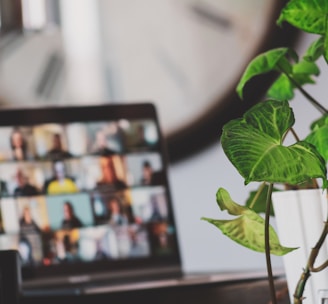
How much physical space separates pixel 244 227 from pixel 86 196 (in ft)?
1.63

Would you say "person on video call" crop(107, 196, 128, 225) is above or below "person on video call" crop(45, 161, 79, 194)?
below

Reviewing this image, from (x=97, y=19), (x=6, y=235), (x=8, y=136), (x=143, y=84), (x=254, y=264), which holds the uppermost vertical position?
(x=97, y=19)

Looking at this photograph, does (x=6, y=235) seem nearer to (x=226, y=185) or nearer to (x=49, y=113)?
(x=49, y=113)

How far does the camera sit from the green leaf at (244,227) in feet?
2.02

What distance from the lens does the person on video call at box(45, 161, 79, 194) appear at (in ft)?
3.56

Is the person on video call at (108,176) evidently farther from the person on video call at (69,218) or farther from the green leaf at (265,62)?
the green leaf at (265,62)

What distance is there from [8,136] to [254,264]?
53 centimetres

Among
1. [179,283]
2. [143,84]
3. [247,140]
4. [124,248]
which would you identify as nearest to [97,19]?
[143,84]

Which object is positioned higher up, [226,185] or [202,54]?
[202,54]

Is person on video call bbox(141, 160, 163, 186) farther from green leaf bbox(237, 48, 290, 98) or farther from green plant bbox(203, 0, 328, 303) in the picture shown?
green plant bbox(203, 0, 328, 303)

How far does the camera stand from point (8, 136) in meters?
1.10

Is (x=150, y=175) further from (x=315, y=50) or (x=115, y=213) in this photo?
(x=315, y=50)

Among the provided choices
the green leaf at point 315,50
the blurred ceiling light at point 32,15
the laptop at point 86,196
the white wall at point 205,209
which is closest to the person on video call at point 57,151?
the laptop at point 86,196

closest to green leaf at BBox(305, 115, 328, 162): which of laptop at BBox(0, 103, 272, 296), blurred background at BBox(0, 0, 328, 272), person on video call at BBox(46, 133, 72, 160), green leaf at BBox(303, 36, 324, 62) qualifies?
green leaf at BBox(303, 36, 324, 62)
